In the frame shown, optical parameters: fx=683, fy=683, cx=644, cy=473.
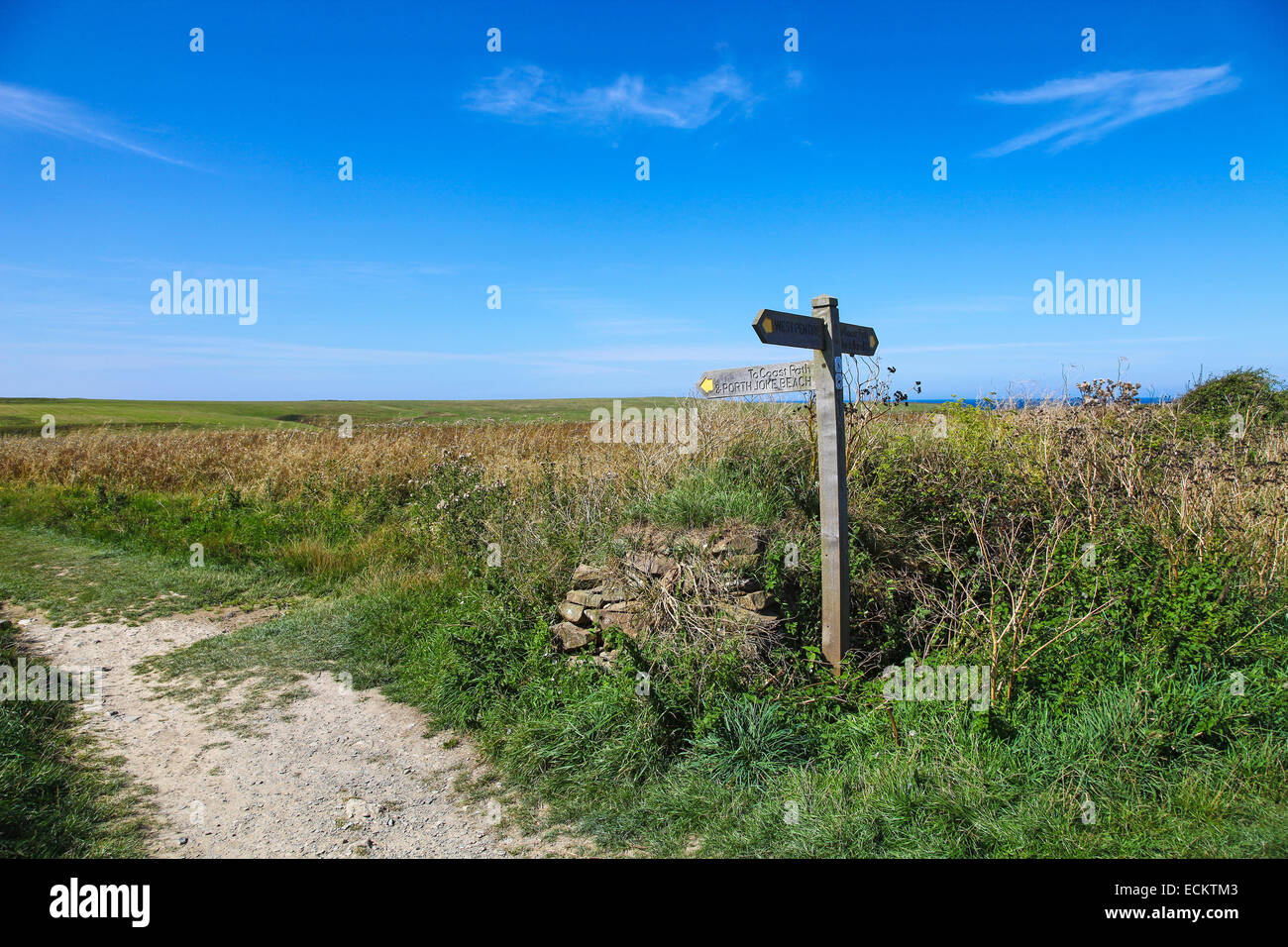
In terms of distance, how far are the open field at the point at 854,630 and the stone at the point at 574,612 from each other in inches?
6.9

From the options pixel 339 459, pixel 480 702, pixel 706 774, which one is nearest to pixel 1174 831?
pixel 706 774

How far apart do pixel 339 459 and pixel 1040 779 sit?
506 inches

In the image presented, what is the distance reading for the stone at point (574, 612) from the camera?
537cm

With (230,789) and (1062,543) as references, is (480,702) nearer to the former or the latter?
(230,789)

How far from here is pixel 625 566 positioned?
539 centimetres

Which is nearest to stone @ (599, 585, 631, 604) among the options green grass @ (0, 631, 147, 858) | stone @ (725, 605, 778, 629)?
stone @ (725, 605, 778, 629)

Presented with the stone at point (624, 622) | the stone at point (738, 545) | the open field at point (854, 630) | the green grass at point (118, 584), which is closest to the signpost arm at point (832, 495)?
the open field at point (854, 630)

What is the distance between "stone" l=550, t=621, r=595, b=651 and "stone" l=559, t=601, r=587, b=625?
41 millimetres

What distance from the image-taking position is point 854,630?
534 cm

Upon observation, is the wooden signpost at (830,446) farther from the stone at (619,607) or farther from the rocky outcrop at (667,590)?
the stone at (619,607)

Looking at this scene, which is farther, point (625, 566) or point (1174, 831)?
point (625, 566)

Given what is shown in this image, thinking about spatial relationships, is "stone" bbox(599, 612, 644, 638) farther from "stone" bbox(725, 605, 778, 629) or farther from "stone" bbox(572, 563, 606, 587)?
"stone" bbox(725, 605, 778, 629)

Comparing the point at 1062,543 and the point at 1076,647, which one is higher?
the point at 1062,543

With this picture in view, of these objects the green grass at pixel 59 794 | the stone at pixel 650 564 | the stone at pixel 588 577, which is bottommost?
the green grass at pixel 59 794
